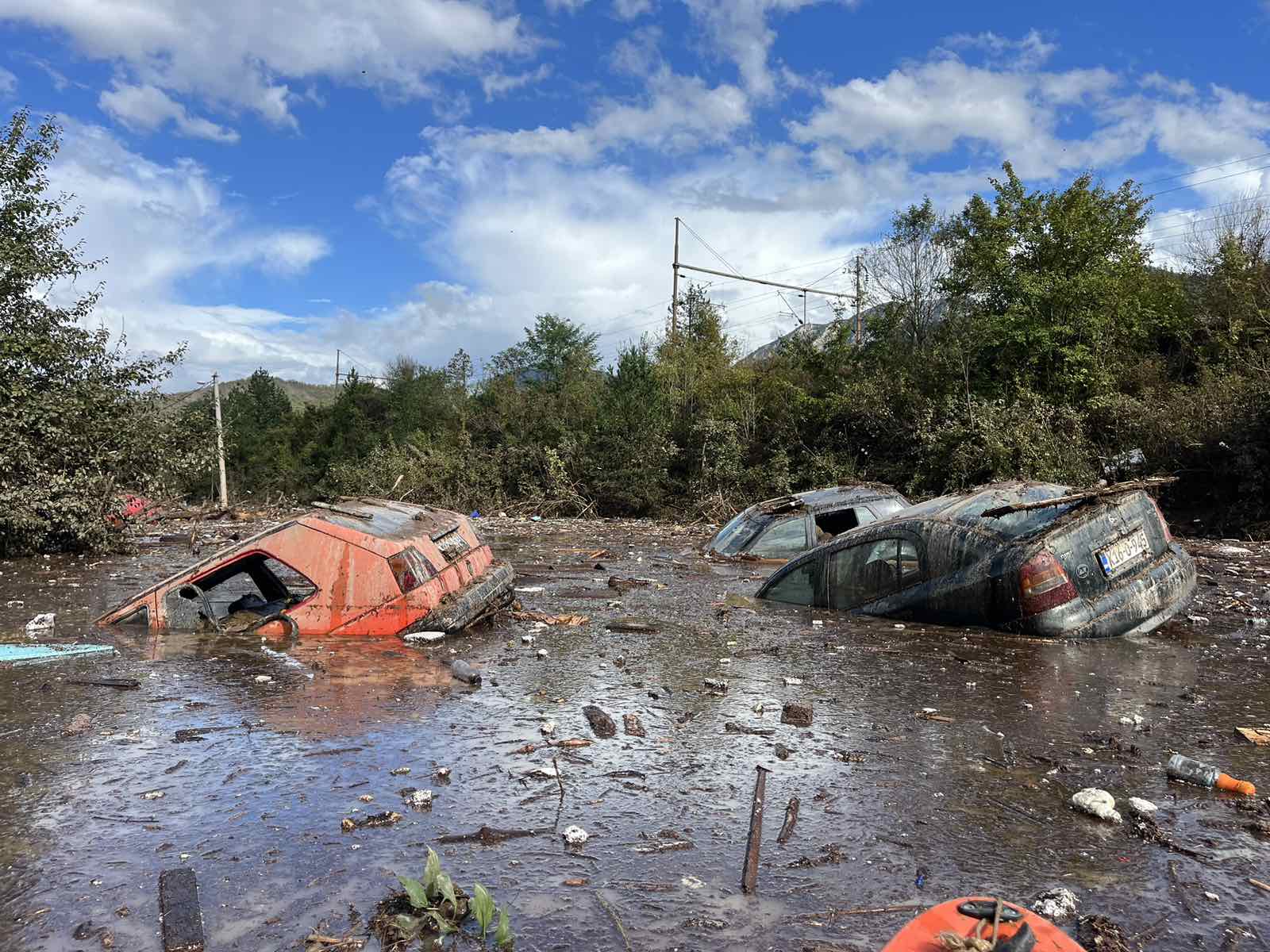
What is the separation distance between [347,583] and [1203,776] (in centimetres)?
623

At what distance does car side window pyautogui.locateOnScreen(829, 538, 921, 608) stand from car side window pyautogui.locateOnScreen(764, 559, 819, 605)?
0.25 m

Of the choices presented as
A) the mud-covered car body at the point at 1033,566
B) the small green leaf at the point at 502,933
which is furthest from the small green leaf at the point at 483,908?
the mud-covered car body at the point at 1033,566

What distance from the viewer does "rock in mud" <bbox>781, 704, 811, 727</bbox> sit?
5273 millimetres

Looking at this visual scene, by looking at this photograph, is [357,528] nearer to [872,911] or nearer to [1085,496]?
[872,911]

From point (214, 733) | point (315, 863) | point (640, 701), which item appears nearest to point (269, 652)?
point (214, 733)

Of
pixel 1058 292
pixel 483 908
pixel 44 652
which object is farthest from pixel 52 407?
pixel 1058 292

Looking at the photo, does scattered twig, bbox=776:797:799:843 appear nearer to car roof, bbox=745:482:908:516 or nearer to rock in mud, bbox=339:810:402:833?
rock in mud, bbox=339:810:402:833

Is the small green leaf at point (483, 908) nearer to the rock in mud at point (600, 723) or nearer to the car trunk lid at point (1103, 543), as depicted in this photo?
the rock in mud at point (600, 723)

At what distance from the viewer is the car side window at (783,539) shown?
11.9 meters

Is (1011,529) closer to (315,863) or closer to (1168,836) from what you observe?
(1168,836)

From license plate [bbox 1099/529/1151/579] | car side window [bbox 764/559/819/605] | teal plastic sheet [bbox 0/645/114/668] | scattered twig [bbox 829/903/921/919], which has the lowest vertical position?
scattered twig [bbox 829/903/921/919]

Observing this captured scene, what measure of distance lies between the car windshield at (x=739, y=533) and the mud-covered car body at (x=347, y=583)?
4787 mm

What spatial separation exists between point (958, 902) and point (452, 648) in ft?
19.1

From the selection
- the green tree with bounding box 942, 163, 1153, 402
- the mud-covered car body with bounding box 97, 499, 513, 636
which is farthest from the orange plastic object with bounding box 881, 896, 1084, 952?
the green tree with bounding box 942, 163, 1153, 402
